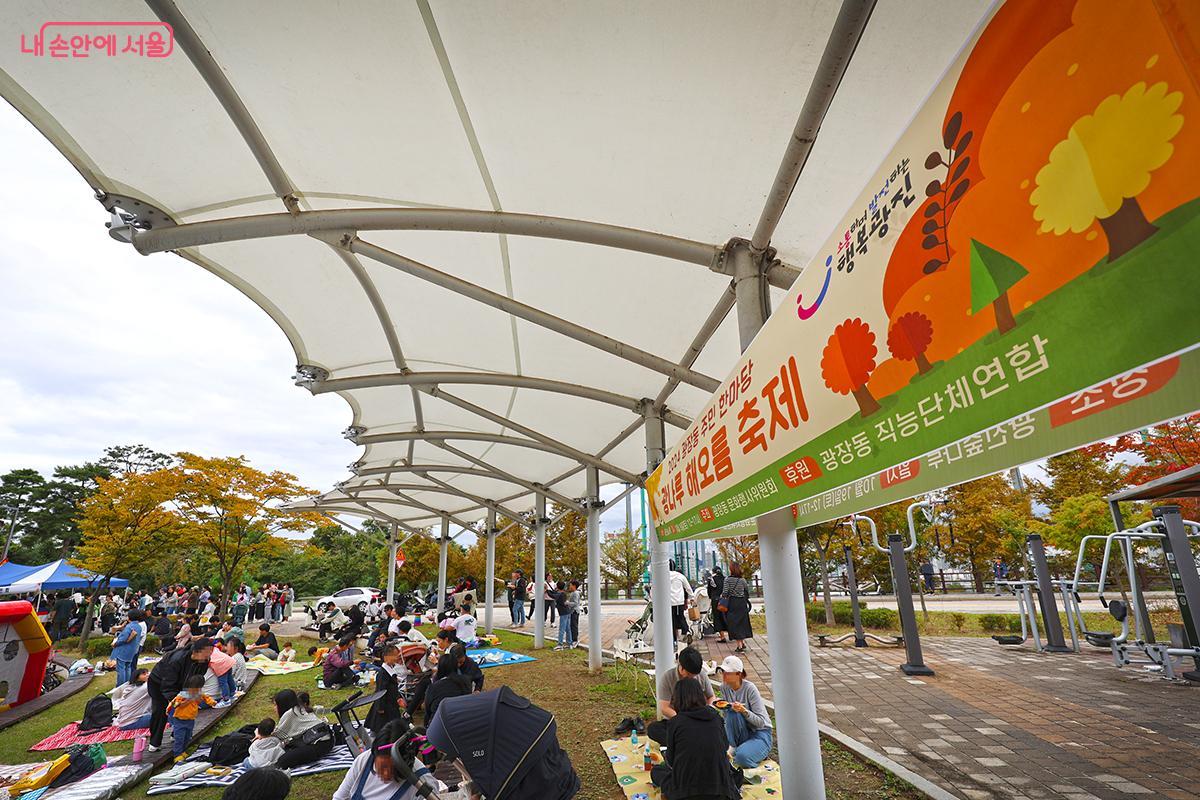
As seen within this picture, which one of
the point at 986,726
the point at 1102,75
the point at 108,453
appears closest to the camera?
the point at 1102,75

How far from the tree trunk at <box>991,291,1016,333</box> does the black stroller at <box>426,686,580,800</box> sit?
14.7 ft

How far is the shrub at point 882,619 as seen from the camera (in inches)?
641

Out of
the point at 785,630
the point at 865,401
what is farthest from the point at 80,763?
the point at 865,401

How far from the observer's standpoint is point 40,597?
23891 mm

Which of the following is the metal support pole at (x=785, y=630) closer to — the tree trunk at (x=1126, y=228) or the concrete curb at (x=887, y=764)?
the concrete curb at (x=887, y=764)

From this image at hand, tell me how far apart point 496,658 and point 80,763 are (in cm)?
862

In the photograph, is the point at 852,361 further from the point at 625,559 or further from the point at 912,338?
the point at 625,559

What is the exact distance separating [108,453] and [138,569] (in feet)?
157

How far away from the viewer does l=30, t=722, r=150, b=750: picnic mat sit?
793 cm

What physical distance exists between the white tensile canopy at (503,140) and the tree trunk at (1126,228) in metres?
2.15

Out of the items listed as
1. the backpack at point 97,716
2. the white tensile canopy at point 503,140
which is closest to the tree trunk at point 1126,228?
the white tensile canopy at point 503,140

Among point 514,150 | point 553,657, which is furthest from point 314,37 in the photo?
point 553,657

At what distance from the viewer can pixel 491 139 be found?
407 cm

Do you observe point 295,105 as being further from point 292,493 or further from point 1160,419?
point 292,493
